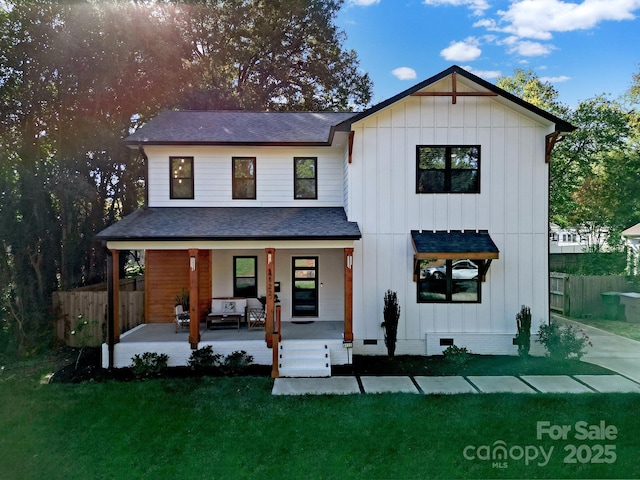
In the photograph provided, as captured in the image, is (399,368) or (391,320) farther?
(391,320)

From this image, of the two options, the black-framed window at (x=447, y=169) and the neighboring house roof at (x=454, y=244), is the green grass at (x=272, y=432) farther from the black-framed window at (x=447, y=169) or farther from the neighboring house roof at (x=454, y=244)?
the black-framed window at (x=447, y=169)

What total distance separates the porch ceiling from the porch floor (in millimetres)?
2583

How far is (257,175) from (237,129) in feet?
6.28

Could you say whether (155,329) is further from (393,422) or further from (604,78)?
(604,78)

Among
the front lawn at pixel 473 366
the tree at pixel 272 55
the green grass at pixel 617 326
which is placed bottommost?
the green grass at pixel 617 326

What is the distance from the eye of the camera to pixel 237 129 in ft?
40.9

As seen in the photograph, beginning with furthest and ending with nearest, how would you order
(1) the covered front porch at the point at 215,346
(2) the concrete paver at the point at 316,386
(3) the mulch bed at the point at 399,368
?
(1) the covered front porch at the point at 215,346, (3) the mulch bed at the point at 399,368, (2) the concrete paver at the point at 316,386

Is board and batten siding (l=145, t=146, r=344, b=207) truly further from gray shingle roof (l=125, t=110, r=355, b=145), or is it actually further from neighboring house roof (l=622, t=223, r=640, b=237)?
neighboring house roof (l=622, t=223, r=640, b=237)

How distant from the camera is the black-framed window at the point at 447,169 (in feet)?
33.8

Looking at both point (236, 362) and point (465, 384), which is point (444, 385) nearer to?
point (465, 384)

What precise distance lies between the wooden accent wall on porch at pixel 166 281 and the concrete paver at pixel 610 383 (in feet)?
33.0

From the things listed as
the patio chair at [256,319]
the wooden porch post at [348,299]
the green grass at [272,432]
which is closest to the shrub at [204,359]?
the green grass at [272,432]

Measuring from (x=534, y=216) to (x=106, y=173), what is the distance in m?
15.6

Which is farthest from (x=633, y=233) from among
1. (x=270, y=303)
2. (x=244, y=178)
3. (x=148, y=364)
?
(x=148, y=364)
